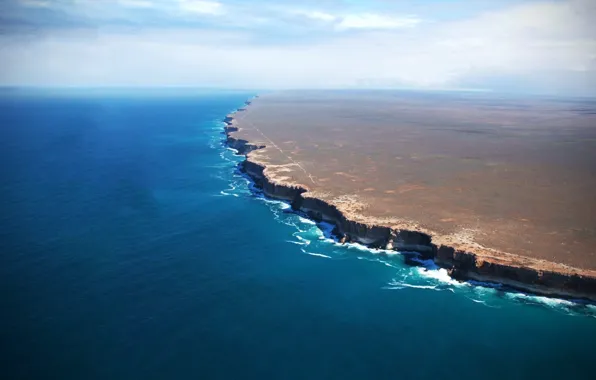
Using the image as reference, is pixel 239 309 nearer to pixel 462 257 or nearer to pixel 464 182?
pixel 462 257

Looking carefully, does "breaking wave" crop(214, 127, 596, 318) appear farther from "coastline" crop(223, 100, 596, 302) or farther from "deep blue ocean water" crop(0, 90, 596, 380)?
"coastline" crop(223, 100, 596, 302)

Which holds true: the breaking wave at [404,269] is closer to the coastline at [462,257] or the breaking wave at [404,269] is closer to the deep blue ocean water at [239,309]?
the deep blue ocean water at [239,309]

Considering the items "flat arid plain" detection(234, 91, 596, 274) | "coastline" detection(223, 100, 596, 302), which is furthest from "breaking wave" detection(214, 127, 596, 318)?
"flat arid plain" detection(234, 91, 596, 274)

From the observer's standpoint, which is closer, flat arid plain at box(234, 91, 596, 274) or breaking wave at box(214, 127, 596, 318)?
breaking wave at box(214, 127, 596, 318)

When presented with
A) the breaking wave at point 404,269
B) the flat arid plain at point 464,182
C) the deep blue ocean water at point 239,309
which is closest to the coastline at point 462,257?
the breaking wave at point 404,269

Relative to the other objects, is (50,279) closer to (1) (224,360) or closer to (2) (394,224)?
(1) (224,360)
